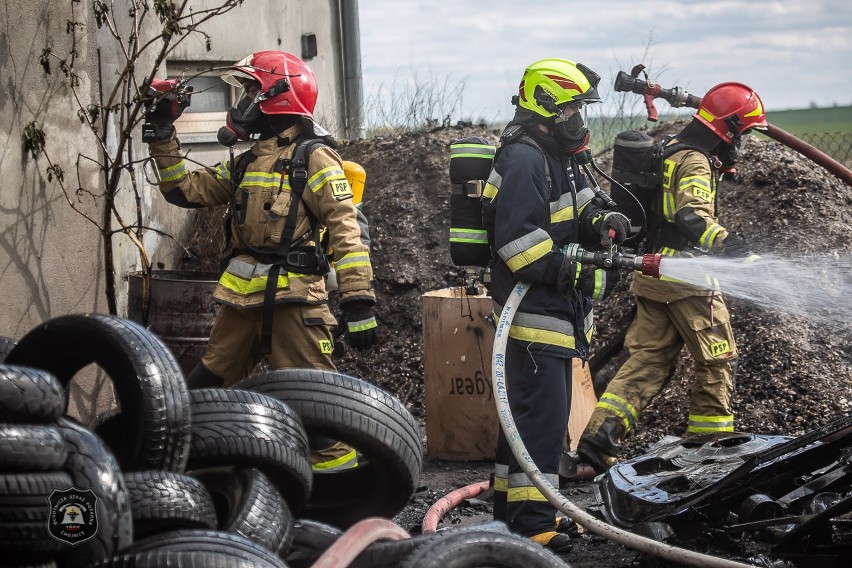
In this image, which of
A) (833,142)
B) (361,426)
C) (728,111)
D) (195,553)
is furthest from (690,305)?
(833,142)

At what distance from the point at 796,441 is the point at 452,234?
191 cm

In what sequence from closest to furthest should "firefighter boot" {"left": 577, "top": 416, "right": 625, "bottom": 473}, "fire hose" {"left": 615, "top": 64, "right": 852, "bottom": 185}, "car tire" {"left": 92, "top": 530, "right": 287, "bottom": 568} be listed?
"car tire" {"left": 92, "top": 530, "right": 287, "bottom": 568} → "firefighter boot" {"left": 577, "top": 416, "right": 625, "bottom": 473} → "fire hose" {"left": 615, "top": 64, "right": 852, "bottom": 185}

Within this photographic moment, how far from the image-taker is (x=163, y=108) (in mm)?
5578

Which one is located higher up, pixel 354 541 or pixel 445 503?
pixel 354 541

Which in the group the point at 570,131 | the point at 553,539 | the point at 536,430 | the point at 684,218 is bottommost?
the point at 553,539

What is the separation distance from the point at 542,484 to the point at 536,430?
0.41m

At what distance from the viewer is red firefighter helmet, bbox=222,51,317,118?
5.44m

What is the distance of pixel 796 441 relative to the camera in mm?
4316

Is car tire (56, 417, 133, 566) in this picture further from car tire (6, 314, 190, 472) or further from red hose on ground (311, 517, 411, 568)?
red hose on ground (311, 517, 411, 568)

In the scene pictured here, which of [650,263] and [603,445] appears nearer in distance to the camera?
[650,263]

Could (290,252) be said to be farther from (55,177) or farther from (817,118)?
(817,118)

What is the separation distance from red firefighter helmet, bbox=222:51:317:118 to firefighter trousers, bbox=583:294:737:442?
2.49m

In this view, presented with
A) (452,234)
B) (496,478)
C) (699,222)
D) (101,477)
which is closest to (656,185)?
(699,222)

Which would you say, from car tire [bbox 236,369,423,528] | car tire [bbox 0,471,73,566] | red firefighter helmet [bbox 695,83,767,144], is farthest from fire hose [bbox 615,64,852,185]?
car tire [bbox 0,471,73,566]
